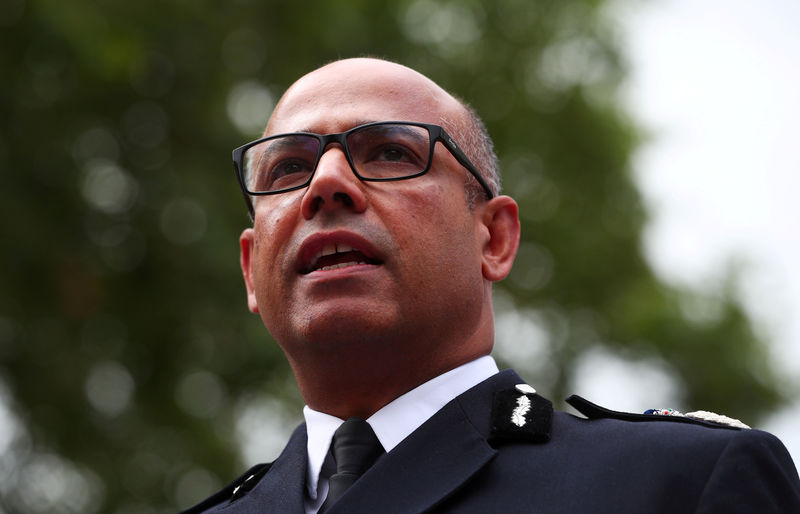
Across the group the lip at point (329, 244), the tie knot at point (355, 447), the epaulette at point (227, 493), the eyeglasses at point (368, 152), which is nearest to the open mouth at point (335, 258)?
the lip at point (329, 244)

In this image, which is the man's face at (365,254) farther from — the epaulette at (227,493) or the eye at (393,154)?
the epaulette at (227,493)

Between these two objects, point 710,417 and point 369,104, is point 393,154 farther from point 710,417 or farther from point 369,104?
point 710,417

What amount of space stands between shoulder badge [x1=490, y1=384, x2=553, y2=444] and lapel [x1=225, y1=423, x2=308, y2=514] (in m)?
0.61

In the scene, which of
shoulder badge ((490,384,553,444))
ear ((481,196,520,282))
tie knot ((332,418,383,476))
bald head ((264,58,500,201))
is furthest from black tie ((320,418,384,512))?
bald head ((264,58,500,201))

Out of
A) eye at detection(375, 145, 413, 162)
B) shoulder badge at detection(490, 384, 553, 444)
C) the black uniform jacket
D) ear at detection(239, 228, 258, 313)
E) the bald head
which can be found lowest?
the black uniform jacket

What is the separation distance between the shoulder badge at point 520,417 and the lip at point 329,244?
1.82 feet

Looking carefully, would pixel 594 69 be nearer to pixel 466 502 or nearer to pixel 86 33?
pixel 86 33

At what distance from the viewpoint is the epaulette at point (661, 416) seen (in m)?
2.70

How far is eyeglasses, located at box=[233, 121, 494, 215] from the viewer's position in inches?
120

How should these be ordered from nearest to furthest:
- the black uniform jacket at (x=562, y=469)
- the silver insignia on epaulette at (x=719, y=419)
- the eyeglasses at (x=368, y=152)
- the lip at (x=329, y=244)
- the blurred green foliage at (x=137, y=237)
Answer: the black uniform jacket at (x=562, y=469)
the silver insignia on epaulette at (x=719, y=419)
the lip at (x=329, y=244)
the eyeglasses at (x=368, y=152)
the blurred green foliage at (x=137, y=237)

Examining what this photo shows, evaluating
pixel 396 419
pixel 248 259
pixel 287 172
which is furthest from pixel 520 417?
pixel 248 259

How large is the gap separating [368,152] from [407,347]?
2.06 feet

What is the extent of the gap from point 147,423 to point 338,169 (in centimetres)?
808

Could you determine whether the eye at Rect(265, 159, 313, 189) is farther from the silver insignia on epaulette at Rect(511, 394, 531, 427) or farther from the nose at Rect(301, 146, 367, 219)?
the silver insignia on epaulette at Rect(511, 394, 531, 427)
